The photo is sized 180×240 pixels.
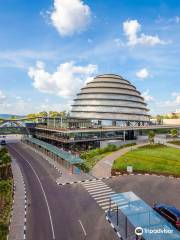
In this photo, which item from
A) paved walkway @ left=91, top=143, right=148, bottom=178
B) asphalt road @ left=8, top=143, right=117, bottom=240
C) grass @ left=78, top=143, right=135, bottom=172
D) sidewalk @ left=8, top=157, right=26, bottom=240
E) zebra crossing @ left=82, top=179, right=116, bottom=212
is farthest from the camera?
grass @ left=78, top=143, right=135, bottom=172

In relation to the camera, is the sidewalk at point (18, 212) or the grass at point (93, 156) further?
the grass at point (93, 156)

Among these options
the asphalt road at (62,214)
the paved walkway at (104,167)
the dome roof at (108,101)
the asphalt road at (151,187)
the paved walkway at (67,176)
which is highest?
the dome roof at (108,101)

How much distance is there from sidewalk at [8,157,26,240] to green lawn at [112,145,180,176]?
2065 cm

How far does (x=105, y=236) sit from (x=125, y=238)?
6.86 ft

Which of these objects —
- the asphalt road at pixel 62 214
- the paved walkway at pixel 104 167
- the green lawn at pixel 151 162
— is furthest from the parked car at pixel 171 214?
the green lawn at pixel 151 162

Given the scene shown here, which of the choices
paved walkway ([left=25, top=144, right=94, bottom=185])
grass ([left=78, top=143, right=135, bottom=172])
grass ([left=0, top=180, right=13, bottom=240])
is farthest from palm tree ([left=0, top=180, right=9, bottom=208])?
grass ([left=78, top=143, right=135, bottom=172])

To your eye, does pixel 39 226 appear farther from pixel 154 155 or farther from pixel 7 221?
pixel 154 155

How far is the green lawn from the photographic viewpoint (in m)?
51.9

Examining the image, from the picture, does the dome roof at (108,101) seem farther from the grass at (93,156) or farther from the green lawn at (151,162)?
the green lawn at (151,162)

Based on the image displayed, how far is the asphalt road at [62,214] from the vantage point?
25688 millimetres

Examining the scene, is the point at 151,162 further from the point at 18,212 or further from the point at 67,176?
the point at 18,212

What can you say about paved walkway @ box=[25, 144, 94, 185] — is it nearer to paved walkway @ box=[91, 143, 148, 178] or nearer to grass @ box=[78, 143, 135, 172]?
paved walkway @ box=[91, 143, 148, 178]

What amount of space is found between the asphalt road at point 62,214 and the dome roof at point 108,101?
72045 millimetres

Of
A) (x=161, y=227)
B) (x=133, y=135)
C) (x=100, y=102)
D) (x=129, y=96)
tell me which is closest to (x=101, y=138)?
(x=133, y=135)
